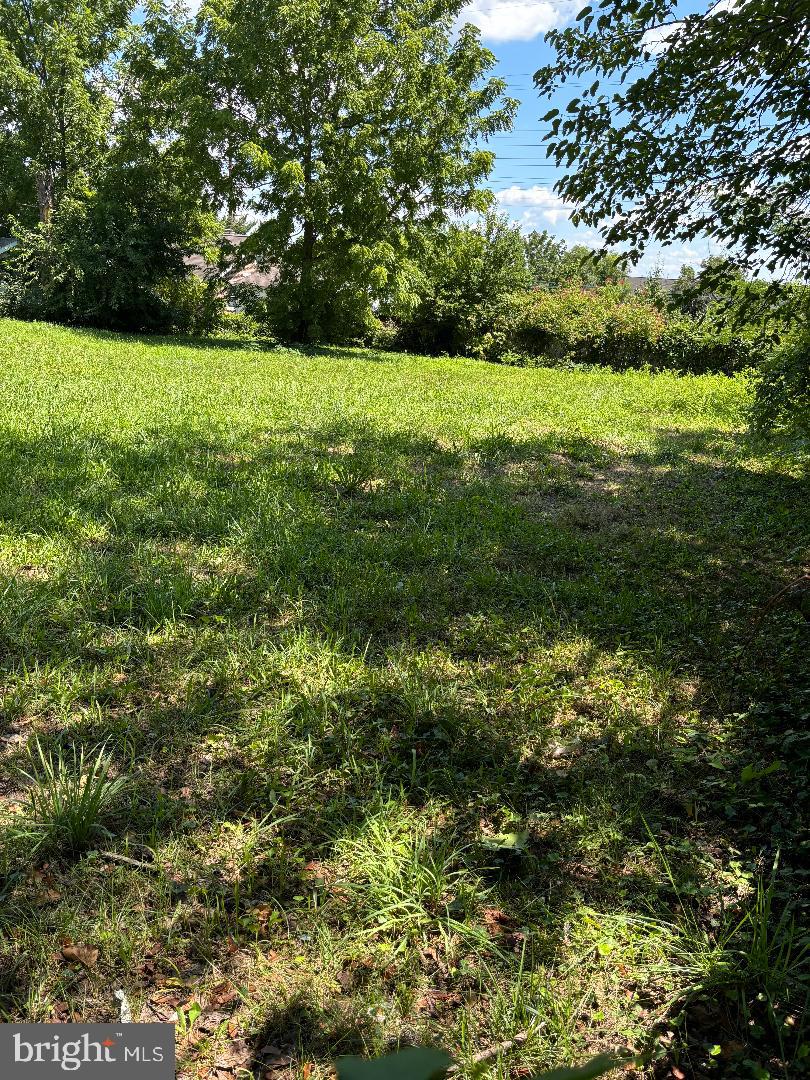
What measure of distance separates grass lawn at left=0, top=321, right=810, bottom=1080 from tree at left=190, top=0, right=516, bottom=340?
47.3 feet

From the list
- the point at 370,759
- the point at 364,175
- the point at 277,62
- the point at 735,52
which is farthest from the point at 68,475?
the point at 277,62

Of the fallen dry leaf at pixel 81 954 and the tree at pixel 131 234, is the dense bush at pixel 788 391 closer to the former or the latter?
the fallen dry leaf at pixel 81 954

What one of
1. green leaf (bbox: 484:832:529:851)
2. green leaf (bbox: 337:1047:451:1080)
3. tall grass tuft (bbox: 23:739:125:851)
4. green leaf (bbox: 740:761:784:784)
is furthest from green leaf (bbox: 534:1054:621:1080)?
green leaf (bbox: 740:761:784:784)

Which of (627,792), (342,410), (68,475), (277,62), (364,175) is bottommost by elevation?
(627,792)

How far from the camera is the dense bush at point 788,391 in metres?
5.77

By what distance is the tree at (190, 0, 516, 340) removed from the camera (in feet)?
56.9

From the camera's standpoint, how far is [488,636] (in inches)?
150

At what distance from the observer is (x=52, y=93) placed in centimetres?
2733

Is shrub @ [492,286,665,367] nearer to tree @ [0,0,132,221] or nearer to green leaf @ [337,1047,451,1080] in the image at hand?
tree @ [0,0,132,221]

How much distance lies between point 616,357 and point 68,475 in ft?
62.5

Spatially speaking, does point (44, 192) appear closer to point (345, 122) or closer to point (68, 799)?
point (345, 122)

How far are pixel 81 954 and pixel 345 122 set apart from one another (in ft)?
67.0

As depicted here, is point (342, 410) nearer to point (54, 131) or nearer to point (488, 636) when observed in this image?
point (488, 636)

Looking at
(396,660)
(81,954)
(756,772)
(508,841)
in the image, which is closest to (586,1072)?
(81,954)
